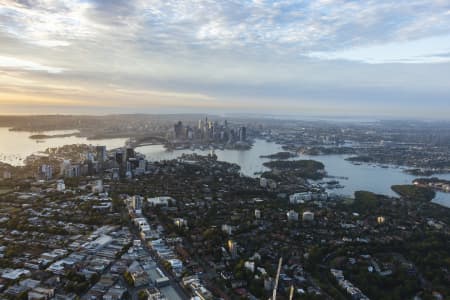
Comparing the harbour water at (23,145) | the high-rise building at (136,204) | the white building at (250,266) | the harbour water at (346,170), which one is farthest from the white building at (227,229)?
the harbour water at (23,145)


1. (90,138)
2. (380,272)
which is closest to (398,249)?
(380,272)

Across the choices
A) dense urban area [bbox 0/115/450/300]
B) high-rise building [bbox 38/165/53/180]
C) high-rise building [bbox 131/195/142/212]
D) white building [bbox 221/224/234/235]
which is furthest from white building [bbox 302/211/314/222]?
high-rise building [bbox 38/165/53/180]

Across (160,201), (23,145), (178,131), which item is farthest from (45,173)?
(178,131)

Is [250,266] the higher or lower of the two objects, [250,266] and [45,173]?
the lower

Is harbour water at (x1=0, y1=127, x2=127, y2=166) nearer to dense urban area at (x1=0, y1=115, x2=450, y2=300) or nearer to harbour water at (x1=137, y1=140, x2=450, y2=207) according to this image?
dense urban area at (x1=0, y1=115, x2=450, y2=300)

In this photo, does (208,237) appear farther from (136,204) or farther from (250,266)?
(136,204)

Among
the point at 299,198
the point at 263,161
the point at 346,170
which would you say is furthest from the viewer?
the point at 263,161

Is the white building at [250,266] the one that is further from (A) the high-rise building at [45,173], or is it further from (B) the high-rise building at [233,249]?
(A) the high-rise building at [45,173]
